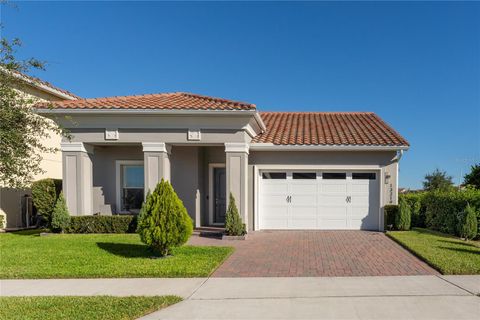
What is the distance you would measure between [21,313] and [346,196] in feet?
37.4

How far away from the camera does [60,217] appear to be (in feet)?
41.6

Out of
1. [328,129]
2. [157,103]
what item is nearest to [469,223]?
[328,129]

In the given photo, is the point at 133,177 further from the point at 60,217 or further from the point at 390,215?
the point at 390,215

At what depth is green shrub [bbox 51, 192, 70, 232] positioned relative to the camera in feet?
41.5

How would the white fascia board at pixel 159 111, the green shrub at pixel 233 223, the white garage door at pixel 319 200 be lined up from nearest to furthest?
the green shrub at pixel 233 223 → the white fascia board at pixel 159 111 → the white garage door at pixel 319 200

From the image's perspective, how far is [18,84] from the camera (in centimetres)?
765

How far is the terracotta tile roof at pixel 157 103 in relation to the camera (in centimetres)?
1252

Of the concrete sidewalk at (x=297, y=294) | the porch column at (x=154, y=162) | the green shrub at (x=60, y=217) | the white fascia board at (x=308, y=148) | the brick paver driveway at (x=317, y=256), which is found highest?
the white fascia board at (x=308, y=148)

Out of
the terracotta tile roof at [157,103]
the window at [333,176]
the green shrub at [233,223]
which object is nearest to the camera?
the green shrub at [233,223]

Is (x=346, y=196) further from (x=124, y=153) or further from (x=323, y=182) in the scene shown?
(x=124, y=153)

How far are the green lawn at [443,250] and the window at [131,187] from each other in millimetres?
9490

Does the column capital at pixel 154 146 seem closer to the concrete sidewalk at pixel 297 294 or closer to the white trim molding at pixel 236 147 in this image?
the white trim molding at pixel 236 147

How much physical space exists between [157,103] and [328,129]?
23.8 ft

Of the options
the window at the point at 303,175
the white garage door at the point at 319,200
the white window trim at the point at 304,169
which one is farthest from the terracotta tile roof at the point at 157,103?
the window at the point at 303,175
